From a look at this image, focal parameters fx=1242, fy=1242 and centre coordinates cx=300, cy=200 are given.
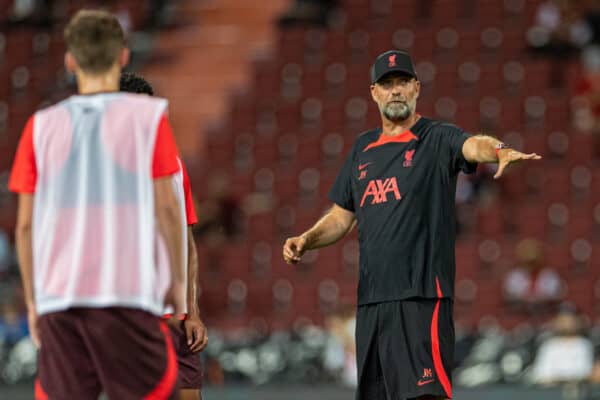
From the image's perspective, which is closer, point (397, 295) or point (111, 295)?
point (111, 295)

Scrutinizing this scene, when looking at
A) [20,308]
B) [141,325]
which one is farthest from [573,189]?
[141,325]

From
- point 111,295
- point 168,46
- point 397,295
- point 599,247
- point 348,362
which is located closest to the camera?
point 111,295

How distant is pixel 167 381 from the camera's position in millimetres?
A: 4465

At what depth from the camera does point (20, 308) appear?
17.2m

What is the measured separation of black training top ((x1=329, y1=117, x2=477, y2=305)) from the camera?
21.0ft

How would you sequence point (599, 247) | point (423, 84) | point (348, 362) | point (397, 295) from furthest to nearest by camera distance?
1. point (423, 84)
2. point (599, 247)
3. point (348, 362)
4. point (397, 295)

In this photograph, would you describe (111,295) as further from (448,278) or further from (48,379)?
(448,278)

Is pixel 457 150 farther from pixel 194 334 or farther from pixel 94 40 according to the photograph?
pixel 94 40

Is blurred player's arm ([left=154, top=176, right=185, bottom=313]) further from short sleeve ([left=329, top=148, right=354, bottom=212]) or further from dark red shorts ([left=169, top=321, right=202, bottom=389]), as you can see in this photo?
short sleeve ([left=329, top=148, right=354, bottom=212])

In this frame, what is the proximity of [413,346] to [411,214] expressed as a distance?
0.68 meters

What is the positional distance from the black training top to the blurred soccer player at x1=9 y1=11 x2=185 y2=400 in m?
2.14

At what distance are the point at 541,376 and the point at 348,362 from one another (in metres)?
2.42

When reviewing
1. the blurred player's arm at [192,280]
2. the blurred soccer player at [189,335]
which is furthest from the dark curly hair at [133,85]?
the blurred player's arm at [192,280]

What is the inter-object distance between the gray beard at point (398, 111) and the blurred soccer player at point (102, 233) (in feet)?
7.67
